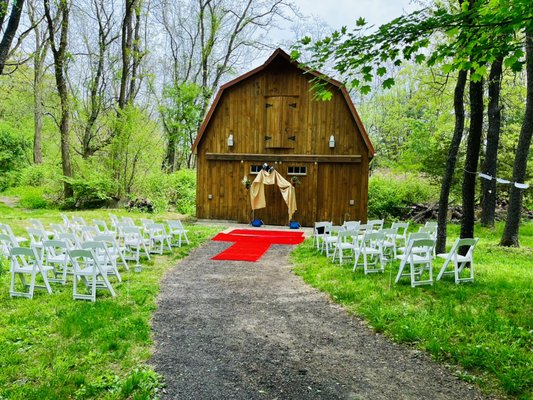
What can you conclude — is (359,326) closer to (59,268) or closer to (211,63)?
(59,268)

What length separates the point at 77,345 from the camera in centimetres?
471

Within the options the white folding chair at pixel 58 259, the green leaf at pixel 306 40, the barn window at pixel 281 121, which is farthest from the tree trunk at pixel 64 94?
the green leaf at pixel 306 40

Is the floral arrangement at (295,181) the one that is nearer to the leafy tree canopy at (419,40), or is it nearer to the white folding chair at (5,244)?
the white folding chair at (5,244)

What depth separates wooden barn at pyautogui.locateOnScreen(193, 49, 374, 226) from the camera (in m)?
16.3

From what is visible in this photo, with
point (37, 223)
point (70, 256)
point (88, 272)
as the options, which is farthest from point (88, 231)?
point (70, 256)

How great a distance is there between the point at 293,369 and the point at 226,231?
10801 mm

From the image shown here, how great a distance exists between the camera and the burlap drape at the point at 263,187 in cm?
1590

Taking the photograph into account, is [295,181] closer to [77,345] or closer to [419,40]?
[419,40]

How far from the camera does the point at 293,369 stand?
430cm

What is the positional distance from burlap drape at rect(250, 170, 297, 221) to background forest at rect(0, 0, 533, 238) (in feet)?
15.6

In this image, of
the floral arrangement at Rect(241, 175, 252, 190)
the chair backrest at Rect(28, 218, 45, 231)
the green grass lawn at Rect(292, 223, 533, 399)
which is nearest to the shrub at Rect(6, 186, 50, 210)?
the floral arrangement at Rect(241, 175, 252, 190)

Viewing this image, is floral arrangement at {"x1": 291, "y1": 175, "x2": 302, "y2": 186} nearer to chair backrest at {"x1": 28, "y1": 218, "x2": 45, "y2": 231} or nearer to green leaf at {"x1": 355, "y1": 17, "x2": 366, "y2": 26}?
chair backrest at {"x1": 28, "y1": 218, "x2": 45, "y2": 231}

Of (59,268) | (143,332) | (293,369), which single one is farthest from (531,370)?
(59,268)

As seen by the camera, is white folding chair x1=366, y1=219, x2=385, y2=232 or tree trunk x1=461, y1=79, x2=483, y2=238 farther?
white folding chair x1=366, y1=219, x2=385, y2=232
